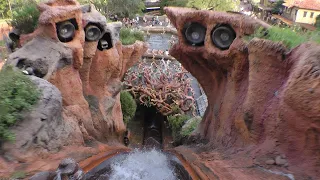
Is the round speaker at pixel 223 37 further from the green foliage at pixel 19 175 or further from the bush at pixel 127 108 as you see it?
the bush at pixel 127 108

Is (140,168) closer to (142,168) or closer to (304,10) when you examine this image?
(142,168)

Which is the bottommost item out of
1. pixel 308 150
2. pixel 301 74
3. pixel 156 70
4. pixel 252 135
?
pixel 156 70

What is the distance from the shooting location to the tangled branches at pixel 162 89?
674 inches

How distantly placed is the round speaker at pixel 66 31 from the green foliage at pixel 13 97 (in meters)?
3.14

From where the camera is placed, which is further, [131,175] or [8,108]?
[131,175]

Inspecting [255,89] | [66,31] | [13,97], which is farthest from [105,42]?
[255,89]

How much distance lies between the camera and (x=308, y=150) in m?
4.77

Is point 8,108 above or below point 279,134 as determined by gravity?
above

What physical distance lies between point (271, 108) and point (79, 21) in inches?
263

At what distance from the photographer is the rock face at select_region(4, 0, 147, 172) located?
6.03m

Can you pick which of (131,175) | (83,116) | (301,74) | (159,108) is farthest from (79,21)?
(159,108)

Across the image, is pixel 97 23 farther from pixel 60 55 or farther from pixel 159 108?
pixel 159 108

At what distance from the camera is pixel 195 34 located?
9312 mm

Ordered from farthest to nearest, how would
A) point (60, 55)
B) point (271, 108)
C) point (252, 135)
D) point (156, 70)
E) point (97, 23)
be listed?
point (156, 70), point (97, 23), point (60, 55), point (252, 135), point (271, 108)
